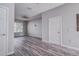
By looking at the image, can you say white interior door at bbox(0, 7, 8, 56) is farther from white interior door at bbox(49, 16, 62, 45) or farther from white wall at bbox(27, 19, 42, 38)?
white wall at bbox(27, 19, 42, 38)

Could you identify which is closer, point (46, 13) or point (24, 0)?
point (24, 0)

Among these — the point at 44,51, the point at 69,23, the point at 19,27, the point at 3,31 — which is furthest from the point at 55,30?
the point at 19,27

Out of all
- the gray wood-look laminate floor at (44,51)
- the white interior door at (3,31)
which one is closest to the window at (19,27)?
the gray wood-look laminate floor at (44,51)

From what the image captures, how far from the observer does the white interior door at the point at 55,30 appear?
15.2ft

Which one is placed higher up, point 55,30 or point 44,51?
point 55,30

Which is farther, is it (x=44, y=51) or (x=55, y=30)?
(x=55, y=30)

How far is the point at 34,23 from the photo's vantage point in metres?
9.42

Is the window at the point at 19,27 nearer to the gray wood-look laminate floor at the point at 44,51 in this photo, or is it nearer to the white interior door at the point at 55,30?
the white interior door at the point at 55,30

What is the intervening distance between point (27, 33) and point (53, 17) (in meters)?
6.83

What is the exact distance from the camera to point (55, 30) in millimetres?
5004

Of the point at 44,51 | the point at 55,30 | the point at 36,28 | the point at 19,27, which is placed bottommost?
the point at 44,51

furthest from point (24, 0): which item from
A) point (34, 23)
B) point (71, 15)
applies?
point (34, 23)

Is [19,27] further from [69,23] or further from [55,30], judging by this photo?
[69,23]

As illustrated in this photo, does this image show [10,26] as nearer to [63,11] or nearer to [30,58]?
[30,58]
